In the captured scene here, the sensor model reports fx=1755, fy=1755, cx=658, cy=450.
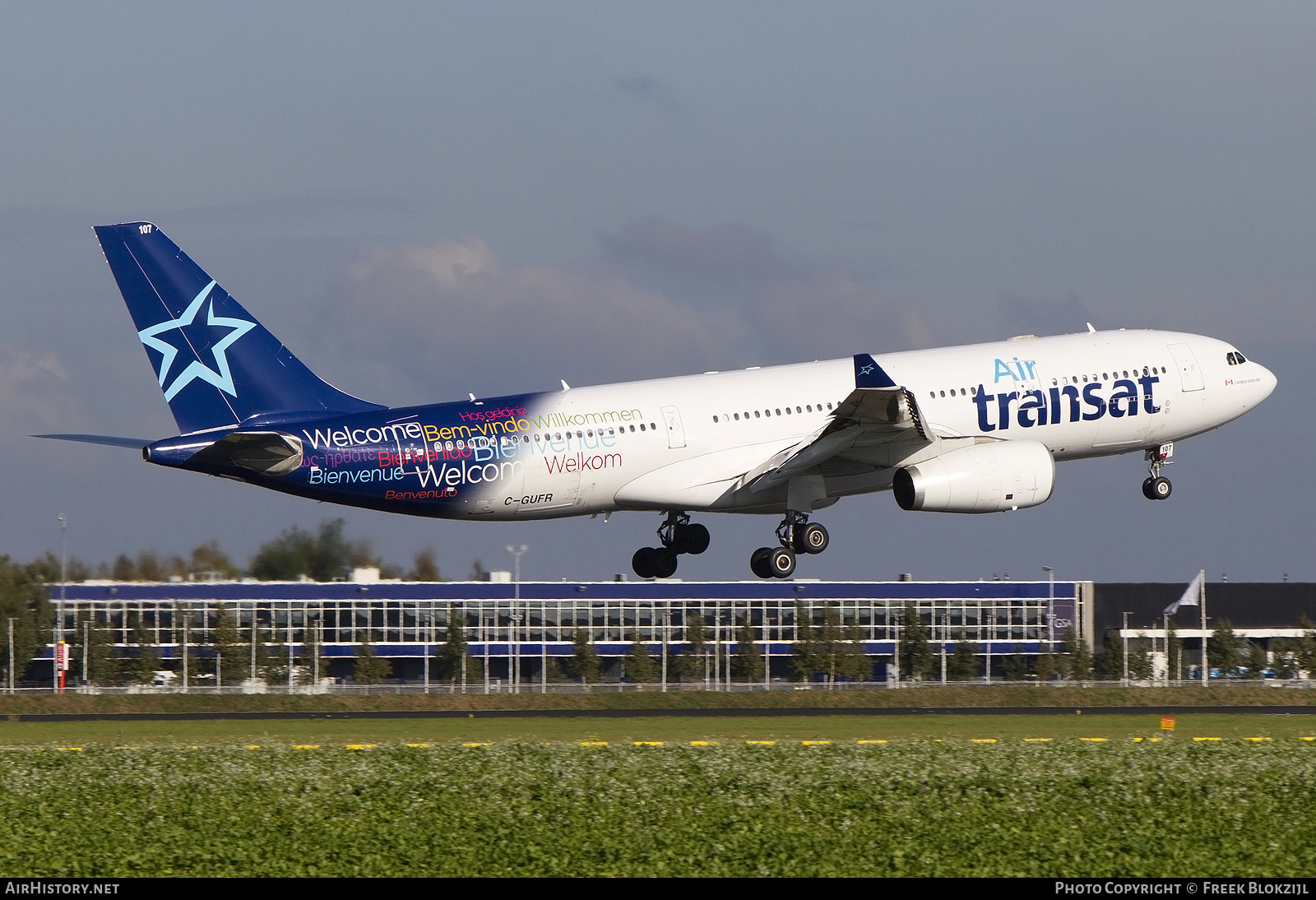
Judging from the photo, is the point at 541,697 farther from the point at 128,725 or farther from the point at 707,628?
the point at 707,628

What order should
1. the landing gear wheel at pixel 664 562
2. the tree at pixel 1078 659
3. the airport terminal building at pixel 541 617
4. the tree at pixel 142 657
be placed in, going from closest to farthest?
the landing gear wheel at pixel 664 562 → the tree at pixel 142 657 → the airport terminal building at pixel 541 617 → the tree at pixel 1078 659

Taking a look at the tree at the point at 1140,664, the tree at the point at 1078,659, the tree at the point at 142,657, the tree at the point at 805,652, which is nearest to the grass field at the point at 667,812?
the tree at the point at 142,657

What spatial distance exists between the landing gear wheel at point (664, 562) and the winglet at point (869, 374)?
8.19 meters

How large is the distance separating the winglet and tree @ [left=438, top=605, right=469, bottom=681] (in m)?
63.6

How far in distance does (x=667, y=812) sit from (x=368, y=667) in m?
83.6

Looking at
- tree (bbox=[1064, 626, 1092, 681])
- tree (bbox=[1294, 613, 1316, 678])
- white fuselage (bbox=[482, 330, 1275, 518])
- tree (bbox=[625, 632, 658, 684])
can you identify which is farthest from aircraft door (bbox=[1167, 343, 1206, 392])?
tree (bbox=[1294, 613, 1316, 678])

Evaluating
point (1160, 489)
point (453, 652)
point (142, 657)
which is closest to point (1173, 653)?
point (453, 652)

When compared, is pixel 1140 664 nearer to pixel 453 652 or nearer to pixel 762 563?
pixel 453 652

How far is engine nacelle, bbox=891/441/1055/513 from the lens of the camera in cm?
4544

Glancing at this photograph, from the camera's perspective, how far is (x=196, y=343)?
42.2 metres

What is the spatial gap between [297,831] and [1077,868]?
37.5 feet

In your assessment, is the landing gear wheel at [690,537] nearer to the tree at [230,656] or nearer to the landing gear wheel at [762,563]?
the landing gear wheel at [762,563]

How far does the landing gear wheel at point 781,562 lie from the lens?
46906mm

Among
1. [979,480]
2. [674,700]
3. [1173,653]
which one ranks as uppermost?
[979,480]
